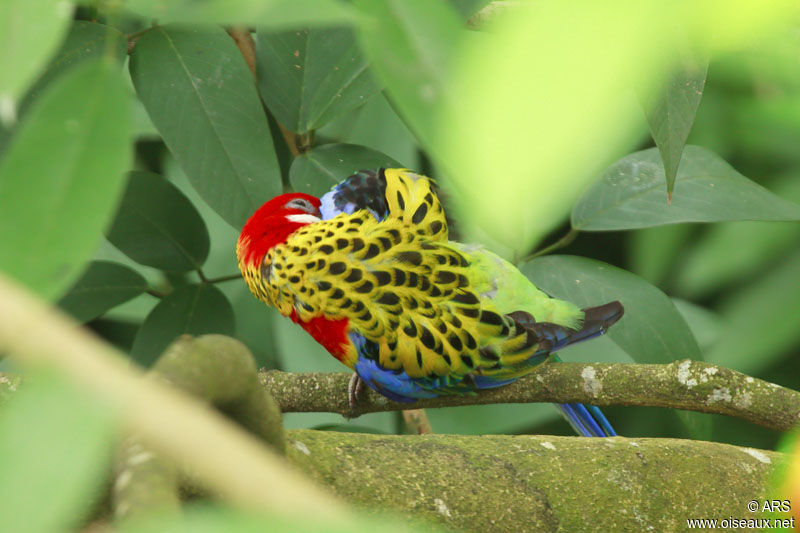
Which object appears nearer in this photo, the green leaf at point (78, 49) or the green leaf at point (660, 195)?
the green leaf at point (78, 49)

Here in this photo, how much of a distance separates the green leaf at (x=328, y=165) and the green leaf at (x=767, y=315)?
56 centimetres

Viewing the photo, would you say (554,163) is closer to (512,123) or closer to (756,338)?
(512,123)

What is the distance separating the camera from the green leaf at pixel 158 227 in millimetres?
1171

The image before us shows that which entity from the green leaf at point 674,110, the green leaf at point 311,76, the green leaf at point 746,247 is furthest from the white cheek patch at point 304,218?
the green leaf at point 674,110

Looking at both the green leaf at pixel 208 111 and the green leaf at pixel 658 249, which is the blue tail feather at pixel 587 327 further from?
the green leaf at pixel 208 111

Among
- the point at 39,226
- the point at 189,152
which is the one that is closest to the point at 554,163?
the point at 39,226

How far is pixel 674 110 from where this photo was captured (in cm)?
43

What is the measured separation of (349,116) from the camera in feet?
4.87

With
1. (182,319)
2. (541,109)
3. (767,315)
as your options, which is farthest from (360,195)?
(541,109)

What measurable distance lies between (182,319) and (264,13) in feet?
3.42

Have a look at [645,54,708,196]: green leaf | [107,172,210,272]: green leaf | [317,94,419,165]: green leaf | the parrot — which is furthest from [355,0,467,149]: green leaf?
[317,94,419,165]: green leaf

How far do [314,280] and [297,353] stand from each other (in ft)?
1.55

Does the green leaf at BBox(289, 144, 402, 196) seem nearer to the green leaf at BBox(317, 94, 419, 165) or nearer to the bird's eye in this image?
the bird's eye

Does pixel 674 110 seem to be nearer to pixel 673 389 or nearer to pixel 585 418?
pixel 673 389
